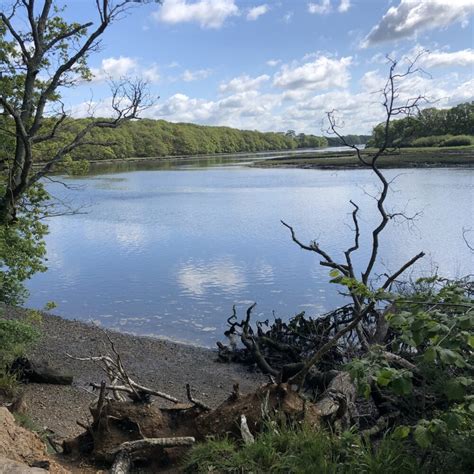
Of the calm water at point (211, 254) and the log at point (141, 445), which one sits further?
the calm water at point (211, 254)

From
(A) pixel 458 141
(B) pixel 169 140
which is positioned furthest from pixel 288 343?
(B) pixel 169 140

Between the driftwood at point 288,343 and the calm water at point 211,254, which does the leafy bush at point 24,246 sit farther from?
the driftwood at point 288,343

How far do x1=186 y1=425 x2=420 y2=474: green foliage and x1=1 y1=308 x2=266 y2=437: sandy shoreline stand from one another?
11.9 feet

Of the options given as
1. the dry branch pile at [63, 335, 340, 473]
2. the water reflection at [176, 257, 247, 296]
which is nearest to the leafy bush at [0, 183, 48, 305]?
the water reflection at [176, 257, 247, 296]

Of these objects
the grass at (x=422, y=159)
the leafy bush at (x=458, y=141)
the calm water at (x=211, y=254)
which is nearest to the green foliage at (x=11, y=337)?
the calm water at (x=211, y=254)

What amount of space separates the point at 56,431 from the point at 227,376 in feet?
16.2

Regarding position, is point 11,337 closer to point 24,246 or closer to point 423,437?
point 24,246

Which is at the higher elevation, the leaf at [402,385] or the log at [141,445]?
the leaf at [402,385]

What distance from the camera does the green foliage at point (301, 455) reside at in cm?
392

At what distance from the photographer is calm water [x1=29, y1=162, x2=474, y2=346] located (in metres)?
16.7

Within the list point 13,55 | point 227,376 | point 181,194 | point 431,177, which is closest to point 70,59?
point 13,55

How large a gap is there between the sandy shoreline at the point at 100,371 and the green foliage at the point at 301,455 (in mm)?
3640

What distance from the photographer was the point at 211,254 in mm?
23984

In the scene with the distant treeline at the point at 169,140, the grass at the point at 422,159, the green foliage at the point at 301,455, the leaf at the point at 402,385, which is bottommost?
the green foliage at the point at 301,455
